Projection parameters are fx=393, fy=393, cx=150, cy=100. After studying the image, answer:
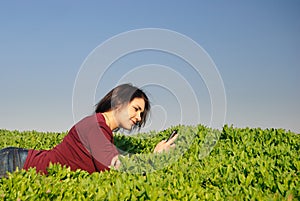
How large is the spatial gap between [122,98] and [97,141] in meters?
0.77

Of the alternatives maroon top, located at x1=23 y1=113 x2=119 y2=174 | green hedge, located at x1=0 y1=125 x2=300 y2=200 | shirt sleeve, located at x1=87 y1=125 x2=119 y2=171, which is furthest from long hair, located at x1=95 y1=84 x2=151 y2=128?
green hedge, located at x1=0 y1=125 x2=300 y2=200

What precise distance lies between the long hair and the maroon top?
351 millimetres

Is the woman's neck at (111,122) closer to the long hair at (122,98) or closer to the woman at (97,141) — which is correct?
the woman at (97,141)

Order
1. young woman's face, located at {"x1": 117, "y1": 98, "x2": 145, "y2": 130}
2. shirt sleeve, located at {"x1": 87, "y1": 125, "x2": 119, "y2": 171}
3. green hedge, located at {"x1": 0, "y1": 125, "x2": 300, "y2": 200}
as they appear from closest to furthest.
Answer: green hedge, located at {"x1": 0, "y1": 125, "x2": 300, "y2": 200} < shirt sleeve, located at {"x1": 87, "y1": 125, "x2": 119, "y2": 171} < young woman's face, located at {"x1": 117, "y1": 98, "x2": 145, "y2": 130}

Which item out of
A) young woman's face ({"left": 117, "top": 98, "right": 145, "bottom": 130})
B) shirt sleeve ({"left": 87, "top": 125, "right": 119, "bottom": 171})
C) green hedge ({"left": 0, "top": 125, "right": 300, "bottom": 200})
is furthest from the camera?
young woman's face ({"left": 117, "top": 98, "right": 145, "bottom": 130})

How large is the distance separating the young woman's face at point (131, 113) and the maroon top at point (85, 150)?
290 mm

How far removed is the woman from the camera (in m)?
4.55

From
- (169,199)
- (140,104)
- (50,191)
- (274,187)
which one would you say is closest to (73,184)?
(50,191)

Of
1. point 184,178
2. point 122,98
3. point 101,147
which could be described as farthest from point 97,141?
point 184,178

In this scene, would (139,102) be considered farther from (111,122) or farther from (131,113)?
(111,122)

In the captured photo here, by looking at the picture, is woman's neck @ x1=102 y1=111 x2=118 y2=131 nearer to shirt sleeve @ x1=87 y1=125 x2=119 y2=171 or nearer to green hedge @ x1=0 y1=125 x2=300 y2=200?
shirt sleeve @ x1=87 y1=125 x2=119 y2=171

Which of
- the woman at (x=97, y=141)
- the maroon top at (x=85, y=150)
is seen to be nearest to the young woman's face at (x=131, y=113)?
the woman at (x=97, y=141)

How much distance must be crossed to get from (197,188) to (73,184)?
1.19 m

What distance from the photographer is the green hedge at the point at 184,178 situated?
341 centimetres
